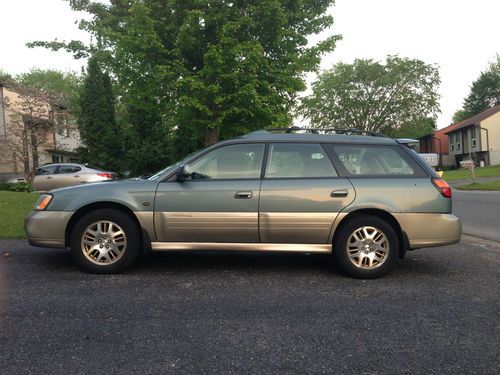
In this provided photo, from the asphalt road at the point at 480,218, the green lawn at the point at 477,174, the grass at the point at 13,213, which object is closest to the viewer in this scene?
the grass at the point at 13,213

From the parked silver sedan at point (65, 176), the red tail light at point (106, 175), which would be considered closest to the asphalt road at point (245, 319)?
the red tail light at point (106, 175)

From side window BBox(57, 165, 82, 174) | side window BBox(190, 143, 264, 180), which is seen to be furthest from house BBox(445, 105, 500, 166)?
side window BBox(190, 143, 264, 180)

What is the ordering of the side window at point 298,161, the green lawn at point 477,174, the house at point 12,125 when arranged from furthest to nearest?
the green lawn at point 477,174 → the house at point 12,125 → the side window at point 298,161

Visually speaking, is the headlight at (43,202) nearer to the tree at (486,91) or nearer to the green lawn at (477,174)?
the green lawn at (477,174)

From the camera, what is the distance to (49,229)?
514cm

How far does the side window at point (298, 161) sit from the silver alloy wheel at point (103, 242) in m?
1.87

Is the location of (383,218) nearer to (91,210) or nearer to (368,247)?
(368,247)

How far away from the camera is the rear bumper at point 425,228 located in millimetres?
5062

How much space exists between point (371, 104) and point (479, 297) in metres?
47.1

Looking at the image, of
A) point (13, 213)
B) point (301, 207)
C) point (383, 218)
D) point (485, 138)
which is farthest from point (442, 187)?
point (485, 138)

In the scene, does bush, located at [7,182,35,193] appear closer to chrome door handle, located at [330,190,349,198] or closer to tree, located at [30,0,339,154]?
tree, located at [30,0,339,154]

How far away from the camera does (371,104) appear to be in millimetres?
49031

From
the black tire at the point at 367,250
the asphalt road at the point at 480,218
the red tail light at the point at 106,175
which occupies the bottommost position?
the asphalt road at the point at 480,218

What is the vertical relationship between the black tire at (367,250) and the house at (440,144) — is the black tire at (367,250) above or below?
below
